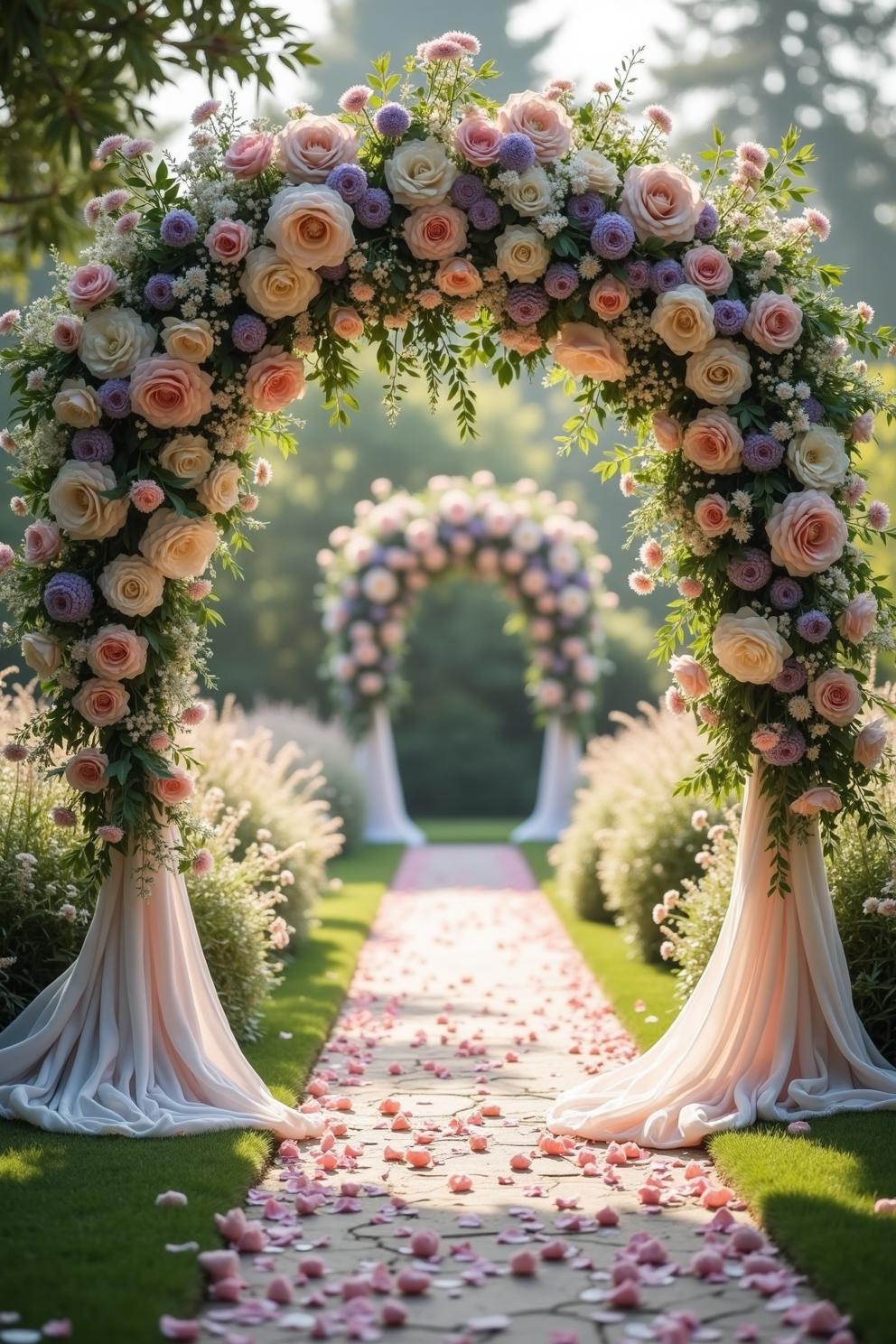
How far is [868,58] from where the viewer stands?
3469 centimetres

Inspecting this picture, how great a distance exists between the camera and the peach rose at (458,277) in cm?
516

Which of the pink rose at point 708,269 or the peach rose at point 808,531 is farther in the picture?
the pink rose at point 708,269

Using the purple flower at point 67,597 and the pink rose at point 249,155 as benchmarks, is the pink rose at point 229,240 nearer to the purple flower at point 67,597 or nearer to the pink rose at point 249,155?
the pink rose at point 249,155

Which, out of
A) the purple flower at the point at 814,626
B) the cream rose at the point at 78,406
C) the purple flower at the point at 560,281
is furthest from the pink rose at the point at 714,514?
the cream rose at the point at 78,406

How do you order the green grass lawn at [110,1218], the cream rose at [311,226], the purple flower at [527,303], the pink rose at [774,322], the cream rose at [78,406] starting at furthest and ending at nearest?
the purple flower at [527,303] < the pink rose at [774,322] < the cream rose at [78,406] < the cream rose at [311,226] < the green grass lawn at [110,1218]

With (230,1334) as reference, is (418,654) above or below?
above

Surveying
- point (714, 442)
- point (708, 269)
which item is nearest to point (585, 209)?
point (708, 269)

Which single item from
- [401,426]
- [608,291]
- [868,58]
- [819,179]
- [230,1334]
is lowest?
[230,1334]

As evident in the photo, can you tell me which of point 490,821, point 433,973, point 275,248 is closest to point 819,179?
point 490,821

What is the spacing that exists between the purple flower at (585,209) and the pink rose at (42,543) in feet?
7.38

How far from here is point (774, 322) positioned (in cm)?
517

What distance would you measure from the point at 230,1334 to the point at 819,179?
3515cm

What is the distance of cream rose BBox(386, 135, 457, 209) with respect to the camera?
512 centimetres

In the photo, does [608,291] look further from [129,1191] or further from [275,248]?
[129,1191]
